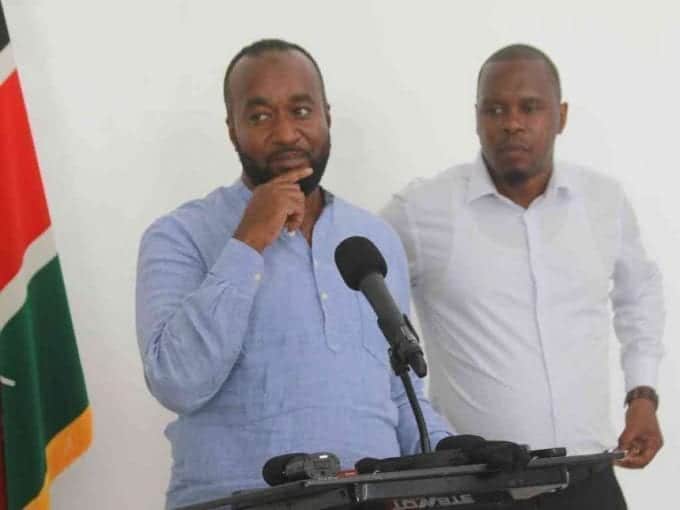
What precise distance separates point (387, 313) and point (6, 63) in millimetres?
1540

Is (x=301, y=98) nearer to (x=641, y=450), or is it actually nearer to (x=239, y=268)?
(x=239, y=268)

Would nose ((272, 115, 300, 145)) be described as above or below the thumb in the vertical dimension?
above

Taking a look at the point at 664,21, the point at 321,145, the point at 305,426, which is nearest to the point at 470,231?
the point at 321,145

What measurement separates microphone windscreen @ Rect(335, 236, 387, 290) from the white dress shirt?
1052 millimetres

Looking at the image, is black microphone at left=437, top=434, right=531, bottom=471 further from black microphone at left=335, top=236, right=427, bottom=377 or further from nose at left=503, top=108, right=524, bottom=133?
nose at left=503, top=108, right=524, bottom=133

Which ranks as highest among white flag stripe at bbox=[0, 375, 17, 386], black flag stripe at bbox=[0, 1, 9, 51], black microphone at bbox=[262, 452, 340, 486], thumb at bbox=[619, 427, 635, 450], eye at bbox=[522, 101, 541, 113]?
black flag stripe at bbox=[0, 1, 9, 51]

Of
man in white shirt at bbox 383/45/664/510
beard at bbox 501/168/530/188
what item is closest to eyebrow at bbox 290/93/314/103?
man in white shirt at bbox 383/45/664/510

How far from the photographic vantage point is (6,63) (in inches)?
103

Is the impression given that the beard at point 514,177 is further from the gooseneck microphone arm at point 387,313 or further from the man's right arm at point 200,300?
the gooseneck microphone arm at point 387,313

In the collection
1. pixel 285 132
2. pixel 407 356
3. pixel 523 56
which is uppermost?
pixel 523 56

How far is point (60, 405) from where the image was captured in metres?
2.58

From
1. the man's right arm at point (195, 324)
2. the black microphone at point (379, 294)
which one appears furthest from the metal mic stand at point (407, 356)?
the man's right arm at point (195, 324)

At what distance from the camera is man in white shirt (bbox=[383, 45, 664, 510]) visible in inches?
98.5

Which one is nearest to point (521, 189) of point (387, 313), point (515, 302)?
point (515, 302)
